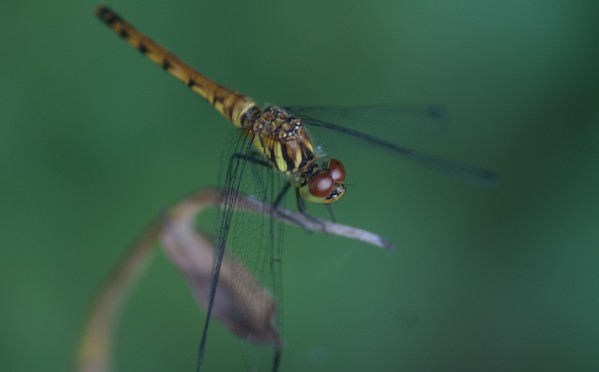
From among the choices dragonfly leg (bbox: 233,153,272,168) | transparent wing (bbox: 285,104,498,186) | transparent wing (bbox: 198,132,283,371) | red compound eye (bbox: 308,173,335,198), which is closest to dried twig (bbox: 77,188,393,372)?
transparent wing (bbox: 198,132,283,371)

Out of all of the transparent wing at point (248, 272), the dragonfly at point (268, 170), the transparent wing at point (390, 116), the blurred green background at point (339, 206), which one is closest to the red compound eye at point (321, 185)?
the dragonfly at point (268, 170)

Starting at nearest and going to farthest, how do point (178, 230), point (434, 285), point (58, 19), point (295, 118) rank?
1. point (178, 230)
2. point (295, 118)
3. point (434, 285)
4. point (58, 19)

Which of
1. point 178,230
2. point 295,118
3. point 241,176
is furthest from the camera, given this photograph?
point 295,118

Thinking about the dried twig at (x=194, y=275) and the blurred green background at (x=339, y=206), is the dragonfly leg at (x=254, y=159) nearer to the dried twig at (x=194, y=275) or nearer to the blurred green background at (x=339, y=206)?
the dried twig at (x=194, y=275)

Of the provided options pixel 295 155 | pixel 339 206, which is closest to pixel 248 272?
pixel 295 155

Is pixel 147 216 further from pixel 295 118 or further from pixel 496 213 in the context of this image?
pixel 496 213

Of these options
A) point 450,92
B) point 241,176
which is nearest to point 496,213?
point 450,92

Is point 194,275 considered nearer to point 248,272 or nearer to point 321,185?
point 248,272
